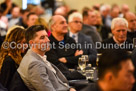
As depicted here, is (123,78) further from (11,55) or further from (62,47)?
(62,47)

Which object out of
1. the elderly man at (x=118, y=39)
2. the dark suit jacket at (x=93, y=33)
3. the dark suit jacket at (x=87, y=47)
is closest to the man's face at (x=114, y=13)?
the dark suit jacket at (x=93, y=33)

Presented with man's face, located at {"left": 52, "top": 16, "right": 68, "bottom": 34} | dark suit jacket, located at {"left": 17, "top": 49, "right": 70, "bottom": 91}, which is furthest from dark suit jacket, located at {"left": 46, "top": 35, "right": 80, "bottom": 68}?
dark suit jacket, located at {"left": 17, "top": 49, "right": 70, "bottom": 91}

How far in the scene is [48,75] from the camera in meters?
3.47

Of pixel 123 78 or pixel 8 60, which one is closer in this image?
pixel 123 78

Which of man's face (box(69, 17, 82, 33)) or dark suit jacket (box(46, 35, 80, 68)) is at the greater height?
man's face (box(69, 17, 82, 33))

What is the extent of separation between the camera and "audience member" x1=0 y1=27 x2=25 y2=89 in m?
3.71

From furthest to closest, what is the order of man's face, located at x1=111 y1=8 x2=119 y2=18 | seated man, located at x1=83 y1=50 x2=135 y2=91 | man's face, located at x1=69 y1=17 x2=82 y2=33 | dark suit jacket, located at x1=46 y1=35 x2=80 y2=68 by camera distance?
1. man's face, located at x1=111 y1=8 x2=119 y2=18
2. man's face, located at x1=69 y1=17 x2=82 y2=33
3. dark suit jacket, located at x1=46 y1=35 x2=80 y2=68
4. seated man, located at x1=83 y1=50 x2=135 y2=91

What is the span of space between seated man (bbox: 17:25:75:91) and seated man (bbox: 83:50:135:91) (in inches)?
52.1

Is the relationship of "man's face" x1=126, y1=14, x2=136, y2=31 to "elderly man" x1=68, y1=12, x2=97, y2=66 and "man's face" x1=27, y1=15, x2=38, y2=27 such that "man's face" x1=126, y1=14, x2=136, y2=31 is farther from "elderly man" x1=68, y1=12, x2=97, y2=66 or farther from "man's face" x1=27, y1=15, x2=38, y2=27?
"man's face" x1=27, y1=15, x2=38, y2=27

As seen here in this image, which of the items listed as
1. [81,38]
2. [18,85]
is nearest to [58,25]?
[81,38]

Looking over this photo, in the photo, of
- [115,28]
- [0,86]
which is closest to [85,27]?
[115,28]

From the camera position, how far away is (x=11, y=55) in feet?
13.0

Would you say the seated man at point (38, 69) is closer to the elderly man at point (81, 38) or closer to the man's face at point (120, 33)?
the elderly man at point (81, 38)

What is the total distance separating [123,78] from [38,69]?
148cm
